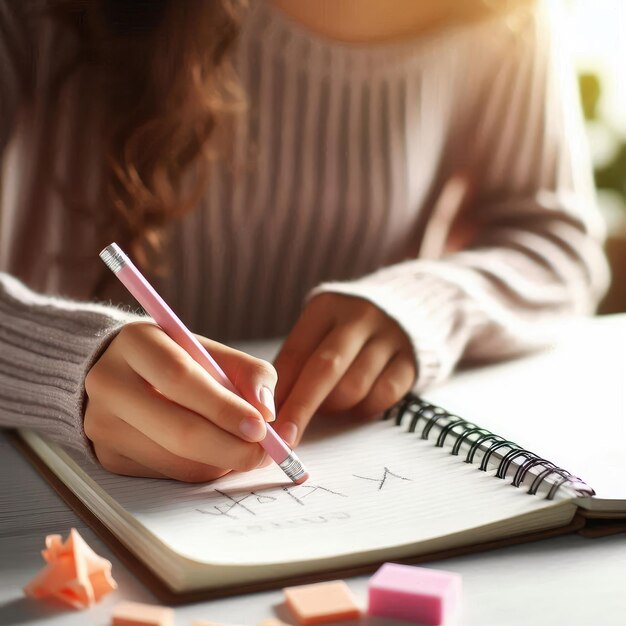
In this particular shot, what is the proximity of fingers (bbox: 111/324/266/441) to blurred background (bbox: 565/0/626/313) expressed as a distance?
57.9 inches

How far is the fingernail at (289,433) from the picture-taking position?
54 cm

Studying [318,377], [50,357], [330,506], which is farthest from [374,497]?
[50,357]

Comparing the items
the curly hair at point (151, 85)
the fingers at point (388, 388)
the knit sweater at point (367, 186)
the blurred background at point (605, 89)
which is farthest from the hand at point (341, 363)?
the blurred background at point (605, 89)

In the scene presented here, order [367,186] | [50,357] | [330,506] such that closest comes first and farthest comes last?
[330,506]
[50,357]
[367,186]

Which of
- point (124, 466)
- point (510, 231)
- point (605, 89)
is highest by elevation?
point (605, 89)

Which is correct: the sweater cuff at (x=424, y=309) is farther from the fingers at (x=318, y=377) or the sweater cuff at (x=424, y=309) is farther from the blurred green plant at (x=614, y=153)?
the blurred green plant at (x=614, y=153)

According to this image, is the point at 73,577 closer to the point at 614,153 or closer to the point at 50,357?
the point at 50,357

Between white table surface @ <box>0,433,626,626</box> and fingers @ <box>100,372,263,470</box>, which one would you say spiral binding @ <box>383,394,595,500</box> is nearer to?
white table surface @ <box>0,433,626,626</box>

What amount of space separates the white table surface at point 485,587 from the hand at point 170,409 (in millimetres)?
55

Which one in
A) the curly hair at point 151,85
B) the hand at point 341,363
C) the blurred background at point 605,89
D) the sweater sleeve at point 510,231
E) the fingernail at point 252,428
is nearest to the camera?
the fingernail at point 252,428

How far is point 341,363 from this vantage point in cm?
60

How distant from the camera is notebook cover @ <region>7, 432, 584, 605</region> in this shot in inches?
15.2

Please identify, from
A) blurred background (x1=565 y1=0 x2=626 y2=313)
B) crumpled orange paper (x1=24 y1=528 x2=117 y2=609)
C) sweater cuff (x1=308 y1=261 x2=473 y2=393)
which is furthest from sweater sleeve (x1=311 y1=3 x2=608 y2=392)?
blurred background (x1=565 y1=0 x2=626 y2=313)

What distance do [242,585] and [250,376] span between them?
0.13 meters
